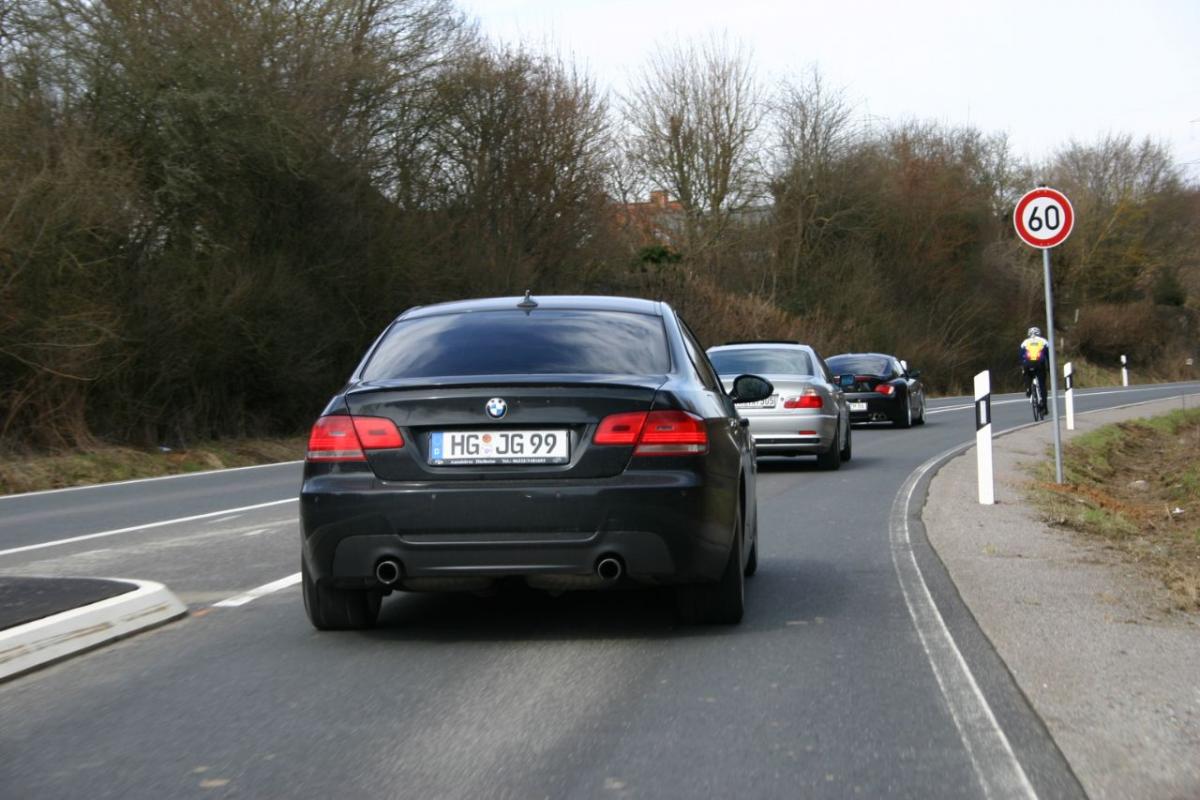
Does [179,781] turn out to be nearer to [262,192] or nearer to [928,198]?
[262,192]

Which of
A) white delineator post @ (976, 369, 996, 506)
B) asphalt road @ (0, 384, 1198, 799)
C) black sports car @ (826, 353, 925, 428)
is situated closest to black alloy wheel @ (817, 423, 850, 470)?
white delineator post @ (976, 369, 996, 506)

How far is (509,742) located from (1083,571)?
4829mm

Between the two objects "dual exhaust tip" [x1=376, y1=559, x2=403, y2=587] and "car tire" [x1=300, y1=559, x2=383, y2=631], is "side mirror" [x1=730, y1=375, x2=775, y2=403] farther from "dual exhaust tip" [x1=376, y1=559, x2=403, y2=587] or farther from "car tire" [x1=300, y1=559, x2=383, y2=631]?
"dual exhaust tip" [x1=376, y1=559, x2=403, y2=587]

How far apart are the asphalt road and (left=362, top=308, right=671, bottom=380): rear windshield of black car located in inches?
48.1

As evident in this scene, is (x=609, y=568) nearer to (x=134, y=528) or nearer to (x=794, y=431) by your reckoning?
(x=134, y=528)

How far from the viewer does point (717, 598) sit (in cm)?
688

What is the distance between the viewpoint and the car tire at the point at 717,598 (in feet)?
22.5

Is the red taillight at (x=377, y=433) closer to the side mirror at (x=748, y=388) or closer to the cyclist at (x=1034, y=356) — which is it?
the side mirror at (x=748, y=388)

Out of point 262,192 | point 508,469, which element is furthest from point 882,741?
point 262,192

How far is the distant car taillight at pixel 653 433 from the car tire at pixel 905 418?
21424 mm

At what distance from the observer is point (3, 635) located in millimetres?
6363

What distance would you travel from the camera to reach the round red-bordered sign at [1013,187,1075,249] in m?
14.6

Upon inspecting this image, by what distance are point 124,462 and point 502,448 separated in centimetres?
1552

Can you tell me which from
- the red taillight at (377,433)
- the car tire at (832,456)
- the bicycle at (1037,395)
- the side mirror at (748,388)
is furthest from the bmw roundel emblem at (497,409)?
the bicycle at (1037,395)
